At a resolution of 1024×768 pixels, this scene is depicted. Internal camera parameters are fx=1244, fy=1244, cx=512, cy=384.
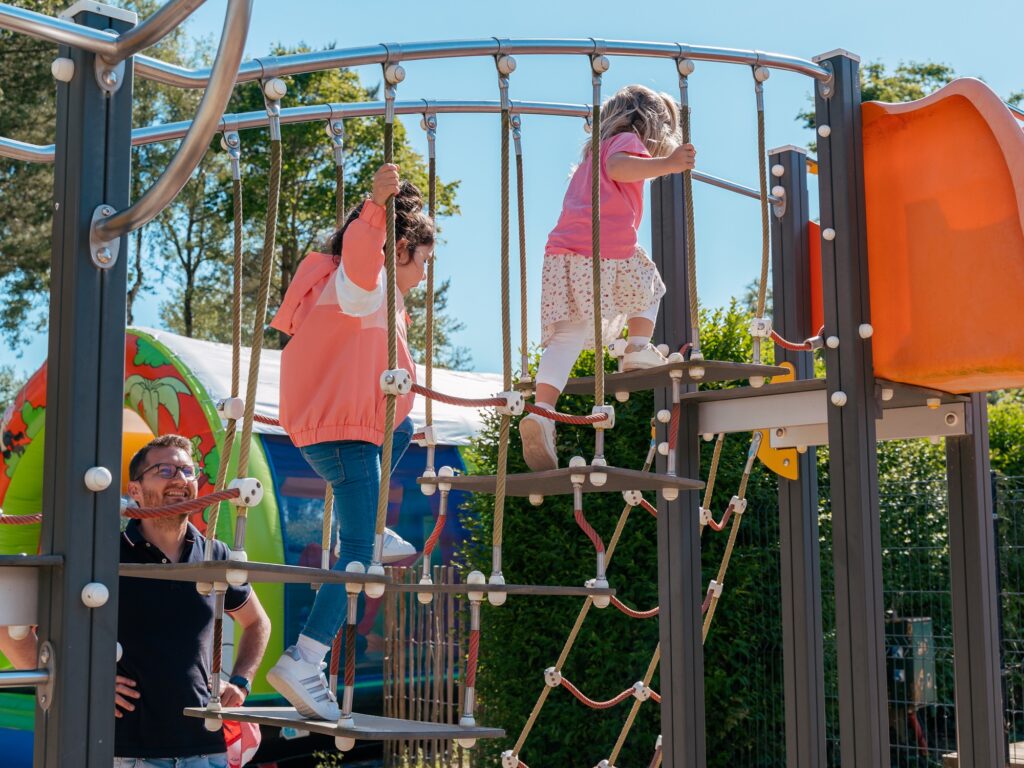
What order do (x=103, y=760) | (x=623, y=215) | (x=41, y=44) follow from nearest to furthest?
(x=103, y=760) → (x=623, y=215) → (x=41, y=44)

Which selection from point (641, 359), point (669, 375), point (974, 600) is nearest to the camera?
point (669, 375)

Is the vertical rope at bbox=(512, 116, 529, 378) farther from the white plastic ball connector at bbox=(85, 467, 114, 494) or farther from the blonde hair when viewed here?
the white plastic ball connector at bbox=(85, 467, 114, 494)

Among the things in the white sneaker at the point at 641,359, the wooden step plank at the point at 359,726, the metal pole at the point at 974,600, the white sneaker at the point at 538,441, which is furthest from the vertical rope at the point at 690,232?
the wooden step plank at the point at 359,726

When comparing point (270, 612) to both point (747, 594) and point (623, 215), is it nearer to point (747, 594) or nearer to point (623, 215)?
point (747, 594)

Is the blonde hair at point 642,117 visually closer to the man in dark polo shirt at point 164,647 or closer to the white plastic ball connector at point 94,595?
the man in dark polo shirt at point 164,647

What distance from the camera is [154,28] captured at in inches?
79.7

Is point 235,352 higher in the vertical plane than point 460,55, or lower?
lower

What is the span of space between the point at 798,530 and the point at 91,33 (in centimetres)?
347

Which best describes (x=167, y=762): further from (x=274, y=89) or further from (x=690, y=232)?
(x=690, y=232)

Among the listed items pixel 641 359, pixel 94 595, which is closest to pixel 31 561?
pixel 94 595

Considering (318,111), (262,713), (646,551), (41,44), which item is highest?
(41,44)

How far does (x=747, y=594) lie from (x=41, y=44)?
1759 cm

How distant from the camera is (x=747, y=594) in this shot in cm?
676

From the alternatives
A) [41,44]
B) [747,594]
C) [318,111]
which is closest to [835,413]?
[318,111]
